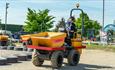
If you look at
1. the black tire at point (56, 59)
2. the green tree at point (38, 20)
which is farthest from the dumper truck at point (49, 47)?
the green tree at point (38, 20)

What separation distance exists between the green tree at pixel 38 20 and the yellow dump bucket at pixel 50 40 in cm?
4838

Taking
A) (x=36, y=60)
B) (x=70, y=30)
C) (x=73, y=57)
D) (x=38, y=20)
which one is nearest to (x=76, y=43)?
(x=73, y=57)

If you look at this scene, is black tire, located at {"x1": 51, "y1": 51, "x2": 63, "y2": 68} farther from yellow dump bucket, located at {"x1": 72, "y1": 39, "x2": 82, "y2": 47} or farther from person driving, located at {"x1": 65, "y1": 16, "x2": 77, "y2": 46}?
yellow dump bucket, located at {"x1": 72, "y1": 39, "x2": 82, "y2": 47}

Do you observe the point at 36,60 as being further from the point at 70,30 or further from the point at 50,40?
the point at 70,30

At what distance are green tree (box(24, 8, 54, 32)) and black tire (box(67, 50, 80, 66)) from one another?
46.8 metres

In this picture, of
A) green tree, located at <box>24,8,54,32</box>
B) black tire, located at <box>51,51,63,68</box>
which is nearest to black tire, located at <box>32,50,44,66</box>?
black tire, located at <box>51,51,63,68</box>

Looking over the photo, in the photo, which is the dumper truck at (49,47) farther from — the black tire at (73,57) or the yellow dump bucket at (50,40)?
the black tire at (73,57)

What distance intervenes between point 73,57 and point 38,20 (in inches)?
1975

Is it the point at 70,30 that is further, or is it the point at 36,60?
the point at 70,30

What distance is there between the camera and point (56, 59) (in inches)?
582

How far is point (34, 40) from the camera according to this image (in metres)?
15.0

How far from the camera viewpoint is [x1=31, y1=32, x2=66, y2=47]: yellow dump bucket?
14.6 m

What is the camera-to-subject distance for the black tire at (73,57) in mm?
16406

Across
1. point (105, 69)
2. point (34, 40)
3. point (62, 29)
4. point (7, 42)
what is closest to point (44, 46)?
point (34, 40)
